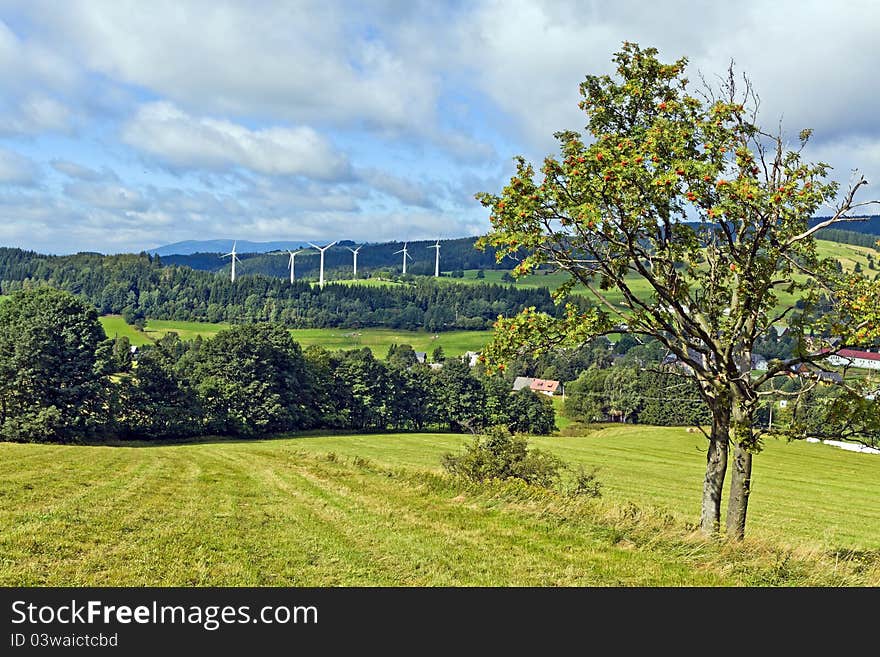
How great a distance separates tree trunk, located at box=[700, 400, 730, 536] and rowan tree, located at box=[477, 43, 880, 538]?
0.03 metres

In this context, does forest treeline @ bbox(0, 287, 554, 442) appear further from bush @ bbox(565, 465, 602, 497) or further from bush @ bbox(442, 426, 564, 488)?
bush @ bbox(565, 465, 602, 497)

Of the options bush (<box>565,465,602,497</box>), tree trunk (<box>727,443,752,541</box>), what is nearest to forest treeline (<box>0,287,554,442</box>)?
bush (<box>565,465,602,497</box>)

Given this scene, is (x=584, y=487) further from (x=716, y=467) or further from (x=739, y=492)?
(x=739, y=492)

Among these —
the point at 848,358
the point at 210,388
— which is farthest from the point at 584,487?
the point at 210,388

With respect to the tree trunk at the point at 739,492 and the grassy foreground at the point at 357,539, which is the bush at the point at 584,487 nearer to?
the grassy foreground at the point at 357,539

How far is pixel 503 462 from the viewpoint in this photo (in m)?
27.5

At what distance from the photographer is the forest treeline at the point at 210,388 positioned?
7906 cm

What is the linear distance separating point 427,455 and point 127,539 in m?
73.6

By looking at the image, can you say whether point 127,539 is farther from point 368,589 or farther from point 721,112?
point 721,112

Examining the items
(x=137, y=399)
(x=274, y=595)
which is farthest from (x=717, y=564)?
(x=137, y=399)

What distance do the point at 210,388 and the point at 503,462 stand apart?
266 feet

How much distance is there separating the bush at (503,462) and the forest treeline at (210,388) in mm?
16376

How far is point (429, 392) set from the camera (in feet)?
464

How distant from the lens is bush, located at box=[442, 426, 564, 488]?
88.8ft
